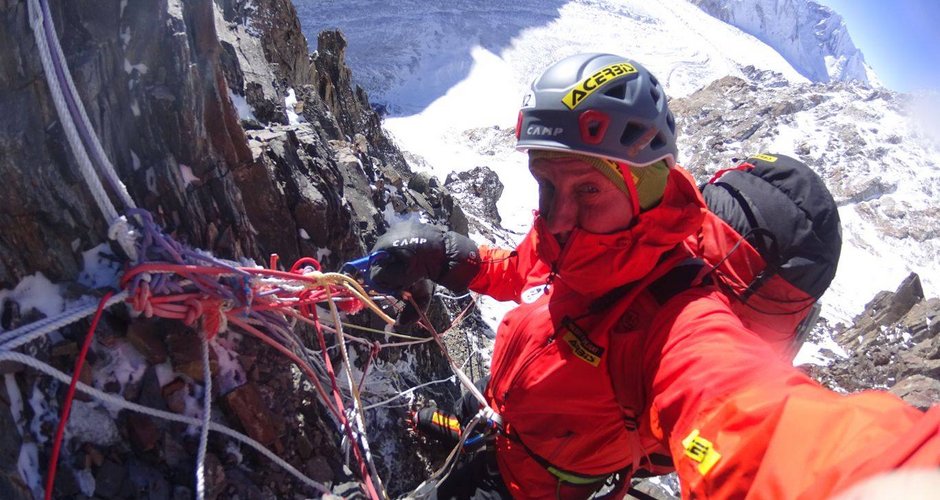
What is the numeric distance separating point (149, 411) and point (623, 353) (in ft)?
5.45

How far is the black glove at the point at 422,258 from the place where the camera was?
2744 millimetres

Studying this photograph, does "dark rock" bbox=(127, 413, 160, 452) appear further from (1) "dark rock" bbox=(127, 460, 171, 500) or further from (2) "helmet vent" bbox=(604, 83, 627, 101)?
(2) "helmet vent" bbox=(604, 83, 627, 101)

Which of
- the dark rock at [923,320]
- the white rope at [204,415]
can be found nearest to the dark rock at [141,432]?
the white rope at [204,415]

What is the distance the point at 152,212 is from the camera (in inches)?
84.9

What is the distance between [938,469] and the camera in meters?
0.89

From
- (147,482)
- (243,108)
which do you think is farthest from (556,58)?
(147,482)

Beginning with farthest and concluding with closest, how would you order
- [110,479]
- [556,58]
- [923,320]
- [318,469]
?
1. [556,58]
2. [923,320]
3. [318,469]
4. [110,479]

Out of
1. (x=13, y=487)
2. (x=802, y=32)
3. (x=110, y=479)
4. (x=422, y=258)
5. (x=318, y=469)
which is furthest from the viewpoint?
(x=802, y=32)

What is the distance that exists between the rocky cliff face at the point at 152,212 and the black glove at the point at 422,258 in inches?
24.2

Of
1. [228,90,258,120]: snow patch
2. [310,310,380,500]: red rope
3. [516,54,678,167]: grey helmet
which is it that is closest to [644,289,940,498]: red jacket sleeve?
[516,54,678,167]: grey helmet

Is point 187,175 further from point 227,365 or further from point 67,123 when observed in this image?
point 227,365

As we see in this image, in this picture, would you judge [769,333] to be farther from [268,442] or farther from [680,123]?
[680,123]

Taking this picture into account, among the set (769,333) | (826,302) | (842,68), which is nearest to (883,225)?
(826,302)

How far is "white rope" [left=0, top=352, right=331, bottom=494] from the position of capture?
1648 millimetres
